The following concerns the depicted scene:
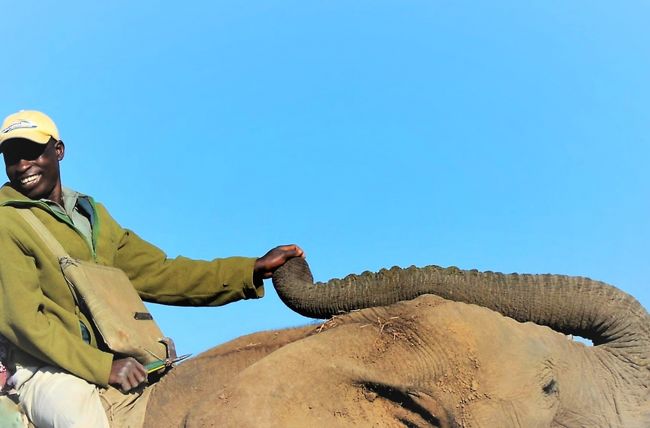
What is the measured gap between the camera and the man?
4.34 m

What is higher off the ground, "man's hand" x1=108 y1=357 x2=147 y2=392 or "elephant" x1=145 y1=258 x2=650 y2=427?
"elephant" x1=145 y1=258 x2=650 y2=427

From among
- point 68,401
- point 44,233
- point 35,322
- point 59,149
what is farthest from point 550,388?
point 59,149

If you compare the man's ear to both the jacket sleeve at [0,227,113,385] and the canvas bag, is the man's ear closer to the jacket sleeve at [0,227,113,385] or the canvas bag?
the canvas bag

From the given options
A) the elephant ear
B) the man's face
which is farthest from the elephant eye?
the man's face

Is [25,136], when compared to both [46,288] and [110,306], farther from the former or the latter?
[110,306]

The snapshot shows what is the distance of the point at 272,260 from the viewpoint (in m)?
5.21

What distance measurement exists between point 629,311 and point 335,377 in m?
1.52

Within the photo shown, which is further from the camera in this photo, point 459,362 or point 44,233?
point 44,233

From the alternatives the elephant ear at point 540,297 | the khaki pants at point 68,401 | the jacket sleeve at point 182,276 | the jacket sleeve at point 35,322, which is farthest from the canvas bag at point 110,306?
Answer: the elephant ear at point 540,297

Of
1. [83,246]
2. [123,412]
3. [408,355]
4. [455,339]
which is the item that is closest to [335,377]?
[408,355]

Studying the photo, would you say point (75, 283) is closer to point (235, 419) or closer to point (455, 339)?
point (235, 419)

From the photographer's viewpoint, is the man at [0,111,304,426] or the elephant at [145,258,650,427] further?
the man at [0,111,304,426]

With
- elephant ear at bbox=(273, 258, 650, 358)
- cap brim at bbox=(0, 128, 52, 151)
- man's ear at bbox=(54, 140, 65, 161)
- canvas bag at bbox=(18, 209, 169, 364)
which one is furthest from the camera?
man's ear at bbox=(54, 140, 65, 161)

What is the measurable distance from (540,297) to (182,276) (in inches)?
100
